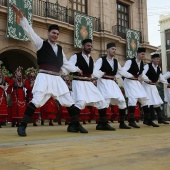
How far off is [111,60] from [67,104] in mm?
1529

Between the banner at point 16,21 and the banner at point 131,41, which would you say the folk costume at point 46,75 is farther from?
the banner at point 131,41

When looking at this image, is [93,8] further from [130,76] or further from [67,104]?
[67,104]

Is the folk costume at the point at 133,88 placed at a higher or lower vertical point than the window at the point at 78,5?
lower

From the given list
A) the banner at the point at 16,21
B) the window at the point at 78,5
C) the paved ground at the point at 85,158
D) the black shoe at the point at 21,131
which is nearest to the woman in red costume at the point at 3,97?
the black shoe at the point at 21,131

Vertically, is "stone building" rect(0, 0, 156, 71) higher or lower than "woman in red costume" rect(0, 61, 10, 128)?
higher

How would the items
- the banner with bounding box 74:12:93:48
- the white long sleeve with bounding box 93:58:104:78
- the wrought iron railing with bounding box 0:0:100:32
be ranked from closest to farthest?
the white long sleeve with bounding box 93:58:104:78 → the wrought iron railing with bounding box 0:0:100:32 → the banner with bounding box 74:12:93:48

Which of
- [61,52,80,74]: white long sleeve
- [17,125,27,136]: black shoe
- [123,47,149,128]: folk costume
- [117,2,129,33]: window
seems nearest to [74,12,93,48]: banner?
[117,2,129,33]: window

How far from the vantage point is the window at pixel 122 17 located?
17594mm

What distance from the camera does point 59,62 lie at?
443 cm

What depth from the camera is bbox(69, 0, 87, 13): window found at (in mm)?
15202

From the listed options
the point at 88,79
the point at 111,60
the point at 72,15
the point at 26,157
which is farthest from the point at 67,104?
the point at 72,15

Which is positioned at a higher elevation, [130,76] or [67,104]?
[130,76]

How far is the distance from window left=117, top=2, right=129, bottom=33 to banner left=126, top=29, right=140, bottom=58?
1.47 feet

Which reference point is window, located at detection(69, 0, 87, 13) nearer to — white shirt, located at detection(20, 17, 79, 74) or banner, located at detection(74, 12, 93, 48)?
banner, located at detection(74, 12, 93, 48)
